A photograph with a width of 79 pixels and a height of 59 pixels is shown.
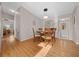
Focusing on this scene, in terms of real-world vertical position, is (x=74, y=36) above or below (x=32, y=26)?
below

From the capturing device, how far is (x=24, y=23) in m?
2.15

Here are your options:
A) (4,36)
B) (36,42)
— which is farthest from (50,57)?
(4,36)

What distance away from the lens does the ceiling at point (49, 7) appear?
6.81 feet

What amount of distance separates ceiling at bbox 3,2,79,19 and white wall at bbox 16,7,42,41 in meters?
0.11

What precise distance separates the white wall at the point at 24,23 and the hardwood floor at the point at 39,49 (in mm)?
142

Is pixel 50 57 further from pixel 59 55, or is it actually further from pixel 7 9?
pixel 7 9

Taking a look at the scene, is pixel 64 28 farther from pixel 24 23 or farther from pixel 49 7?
pixel 24 23

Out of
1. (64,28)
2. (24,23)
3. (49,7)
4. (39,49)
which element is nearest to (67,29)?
(64,28)

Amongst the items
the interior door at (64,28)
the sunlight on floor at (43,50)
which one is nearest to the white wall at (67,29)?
the interior door at (64,28)

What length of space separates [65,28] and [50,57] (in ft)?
2.40

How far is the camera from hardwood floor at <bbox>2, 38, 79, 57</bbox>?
208 centimetres

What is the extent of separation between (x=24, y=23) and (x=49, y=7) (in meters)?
0.66

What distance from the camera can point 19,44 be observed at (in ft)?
7.00

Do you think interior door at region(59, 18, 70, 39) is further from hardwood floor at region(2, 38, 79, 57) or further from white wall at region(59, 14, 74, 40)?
hardwood floor at region(2, 38, 79, 57)
